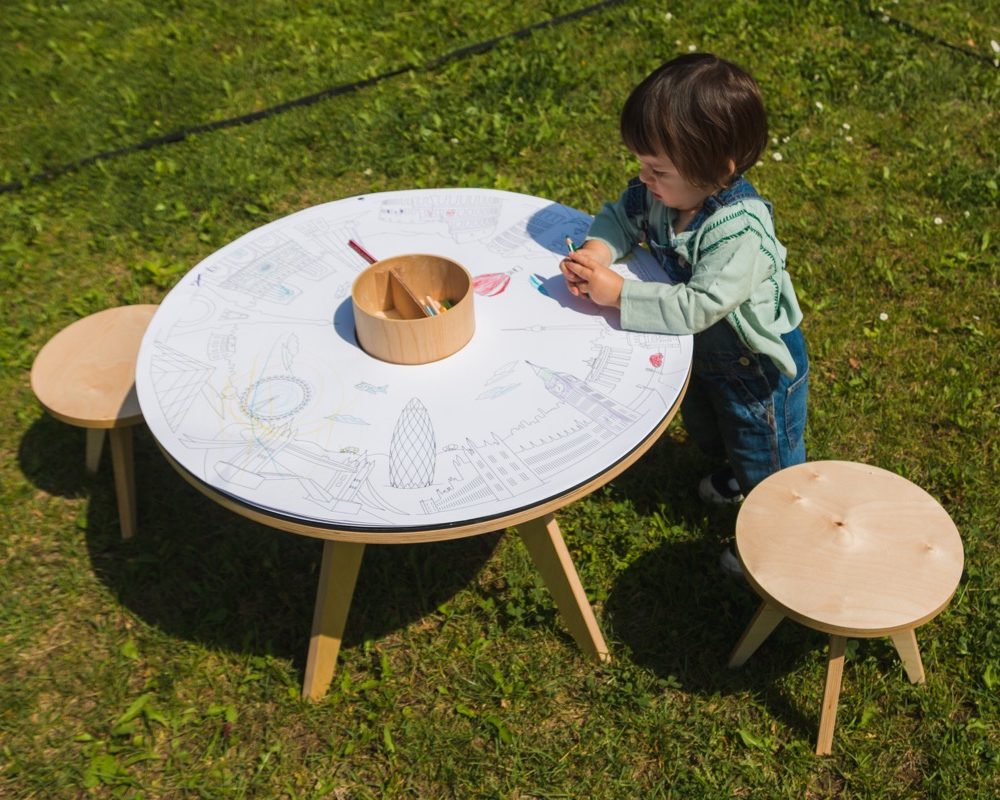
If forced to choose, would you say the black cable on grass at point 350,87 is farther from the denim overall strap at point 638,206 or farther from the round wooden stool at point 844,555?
the round wooden stool at point 844,555

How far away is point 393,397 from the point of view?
6.88 ft

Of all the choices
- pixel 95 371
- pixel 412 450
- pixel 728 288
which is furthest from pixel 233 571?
pixel 728 288

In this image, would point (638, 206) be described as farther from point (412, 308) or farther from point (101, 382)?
point (101, 382)

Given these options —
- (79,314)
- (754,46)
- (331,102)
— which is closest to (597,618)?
(79,314)

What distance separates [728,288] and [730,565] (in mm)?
1117

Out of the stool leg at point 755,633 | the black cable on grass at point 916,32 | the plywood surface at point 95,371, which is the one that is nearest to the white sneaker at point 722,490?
the stool leg at point 755,633

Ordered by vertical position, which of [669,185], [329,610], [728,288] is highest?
[669,185]

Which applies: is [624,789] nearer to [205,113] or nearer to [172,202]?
[172,202]

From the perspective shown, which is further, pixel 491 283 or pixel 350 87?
pixel 350 87

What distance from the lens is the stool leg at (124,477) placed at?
9.75 feet

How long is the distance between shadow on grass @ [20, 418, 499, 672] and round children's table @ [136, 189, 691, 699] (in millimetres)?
339

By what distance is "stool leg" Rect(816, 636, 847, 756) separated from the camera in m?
2.25

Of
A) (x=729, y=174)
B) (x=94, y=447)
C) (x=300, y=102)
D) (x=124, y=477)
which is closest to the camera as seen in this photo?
(x=729, y=174)

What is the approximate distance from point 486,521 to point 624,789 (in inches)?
43.4
